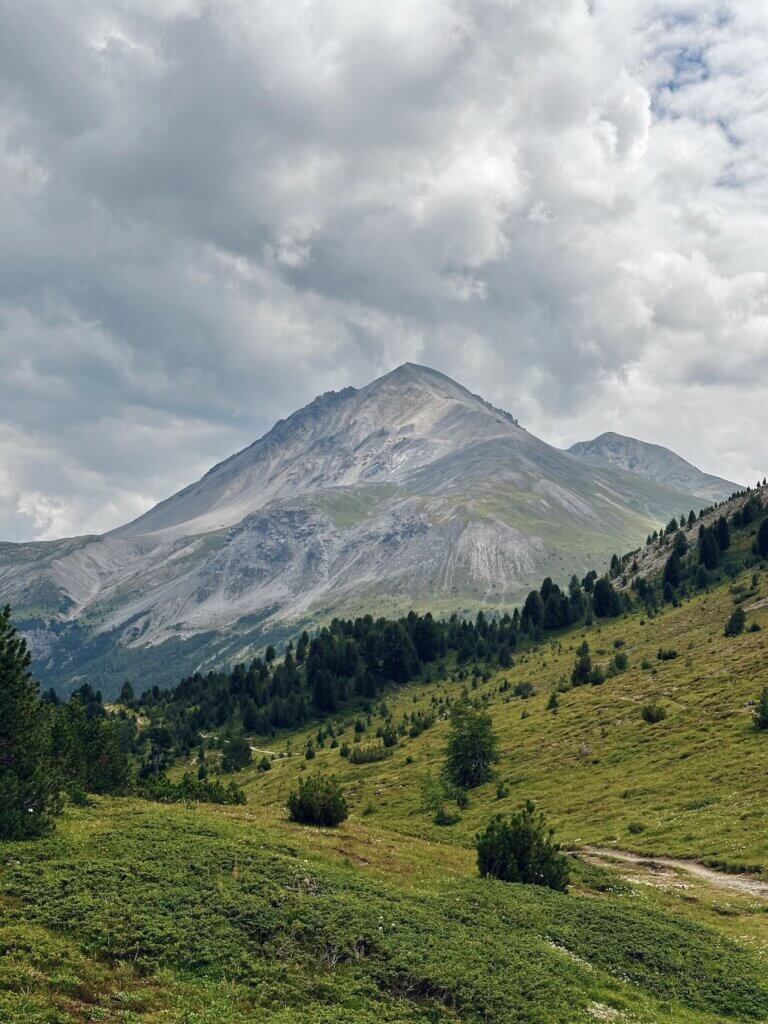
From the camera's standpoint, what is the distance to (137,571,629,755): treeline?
5965 inches

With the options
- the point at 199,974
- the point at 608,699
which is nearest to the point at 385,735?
the point at 608,699

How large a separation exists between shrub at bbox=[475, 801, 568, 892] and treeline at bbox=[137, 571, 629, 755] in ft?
365

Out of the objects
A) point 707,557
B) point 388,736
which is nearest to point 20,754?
point 388,736

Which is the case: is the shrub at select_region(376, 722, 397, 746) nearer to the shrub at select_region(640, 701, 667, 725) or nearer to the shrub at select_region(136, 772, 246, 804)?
the shrub at select_region(640, 701, 667, 725)

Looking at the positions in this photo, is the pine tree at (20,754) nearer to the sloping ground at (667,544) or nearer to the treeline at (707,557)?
the treeline at (707,557)

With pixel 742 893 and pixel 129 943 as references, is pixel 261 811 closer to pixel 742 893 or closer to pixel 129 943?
pixel 129 943

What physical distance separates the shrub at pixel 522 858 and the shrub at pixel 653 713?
40.9m

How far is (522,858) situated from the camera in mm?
35062

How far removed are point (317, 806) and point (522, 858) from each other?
575 inches

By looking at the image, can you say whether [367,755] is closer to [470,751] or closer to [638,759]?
[470,751]

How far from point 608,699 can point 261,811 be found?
54.8m

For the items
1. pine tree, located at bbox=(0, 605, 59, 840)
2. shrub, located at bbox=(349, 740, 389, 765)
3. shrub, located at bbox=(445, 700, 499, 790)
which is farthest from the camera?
shrub, located at bbox=(349, 740, 389, 765)

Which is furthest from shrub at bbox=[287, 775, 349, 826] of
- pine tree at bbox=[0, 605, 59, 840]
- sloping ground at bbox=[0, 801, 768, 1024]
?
pine tree at bbox=[0, 605, 59, 840]

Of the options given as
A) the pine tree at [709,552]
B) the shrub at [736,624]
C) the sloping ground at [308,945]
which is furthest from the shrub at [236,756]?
the pine tree at [709,552]
